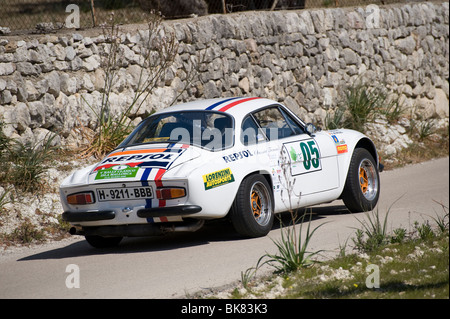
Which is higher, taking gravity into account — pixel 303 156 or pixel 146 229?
pixel 303 156

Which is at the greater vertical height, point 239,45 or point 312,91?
point 239,45

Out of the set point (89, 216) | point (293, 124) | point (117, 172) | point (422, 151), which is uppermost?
point (293, 124)

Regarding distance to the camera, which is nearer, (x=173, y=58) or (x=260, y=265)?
(x=260, y=265)

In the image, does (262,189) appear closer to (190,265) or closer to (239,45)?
(190,265)

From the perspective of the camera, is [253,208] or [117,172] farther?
[253,208]

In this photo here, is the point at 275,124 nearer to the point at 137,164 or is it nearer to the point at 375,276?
the point at 137,164

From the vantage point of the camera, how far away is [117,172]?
24.2ft

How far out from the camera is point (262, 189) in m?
7.91

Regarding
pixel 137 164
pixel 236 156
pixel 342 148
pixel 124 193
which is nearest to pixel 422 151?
pixel 342 148

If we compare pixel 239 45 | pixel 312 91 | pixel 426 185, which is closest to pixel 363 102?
pixel 312 91

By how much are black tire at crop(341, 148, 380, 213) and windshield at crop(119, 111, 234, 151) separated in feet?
6.54

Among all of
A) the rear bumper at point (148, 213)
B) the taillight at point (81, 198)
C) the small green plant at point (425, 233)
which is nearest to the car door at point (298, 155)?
the rear bumper at point (148, 213)

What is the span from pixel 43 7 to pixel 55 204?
6420 millimetres

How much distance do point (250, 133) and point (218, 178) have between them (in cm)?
105
